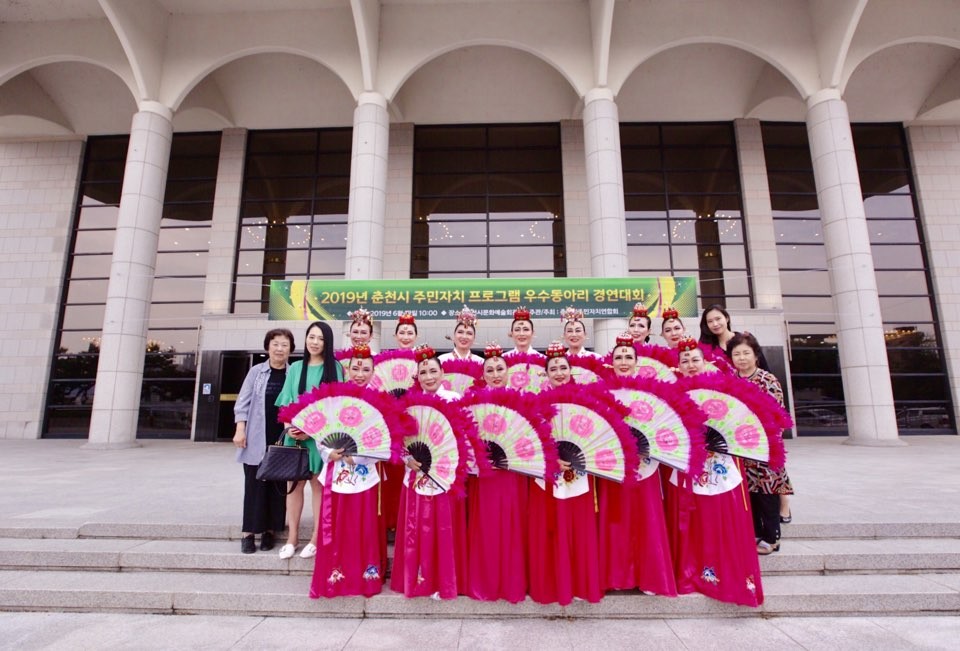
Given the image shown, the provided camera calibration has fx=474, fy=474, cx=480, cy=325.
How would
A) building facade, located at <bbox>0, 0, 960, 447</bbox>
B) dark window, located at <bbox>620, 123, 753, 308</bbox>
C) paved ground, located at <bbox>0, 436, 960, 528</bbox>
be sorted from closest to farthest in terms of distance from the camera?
paved ground, located at <bbox>0, 436, 960, 528</bbox> → building facade, located at <bbox>0, 0, 960, 447</bbox> → dark window, located at <bbox>620, 123, 753, 308</bbox>

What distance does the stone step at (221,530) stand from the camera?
4434 millimetres

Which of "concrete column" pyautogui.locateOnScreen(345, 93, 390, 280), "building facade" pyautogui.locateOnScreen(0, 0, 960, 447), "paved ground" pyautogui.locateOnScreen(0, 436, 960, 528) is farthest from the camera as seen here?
"building facade" pyautogui.locateOnScreen(0, 0, 960, 447)

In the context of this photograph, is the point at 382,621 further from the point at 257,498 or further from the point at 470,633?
the point at 257,498

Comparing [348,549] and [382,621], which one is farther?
[348,549]

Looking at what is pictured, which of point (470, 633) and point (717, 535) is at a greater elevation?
point (717, 535)

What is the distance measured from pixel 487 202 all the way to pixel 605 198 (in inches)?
195

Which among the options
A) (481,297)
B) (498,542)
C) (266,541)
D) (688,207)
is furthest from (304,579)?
(688,207)

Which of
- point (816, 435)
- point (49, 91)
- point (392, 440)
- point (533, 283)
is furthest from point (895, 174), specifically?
point (49, 91)

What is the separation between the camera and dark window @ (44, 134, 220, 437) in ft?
49.2

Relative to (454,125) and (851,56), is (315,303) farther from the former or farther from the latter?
(851,56)

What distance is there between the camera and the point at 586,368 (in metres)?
4.65

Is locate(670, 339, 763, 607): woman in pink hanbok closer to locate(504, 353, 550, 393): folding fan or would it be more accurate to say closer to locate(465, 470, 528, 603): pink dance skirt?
locate(465, 470, 528, 603): pink dance skirt

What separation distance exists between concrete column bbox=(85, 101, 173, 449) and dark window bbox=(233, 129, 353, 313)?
9.51 feet

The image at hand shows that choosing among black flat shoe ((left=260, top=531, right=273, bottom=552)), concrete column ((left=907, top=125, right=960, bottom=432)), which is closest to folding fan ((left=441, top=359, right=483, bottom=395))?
black flat shoe ((left=260, top=531, right=273, bottom=552))
